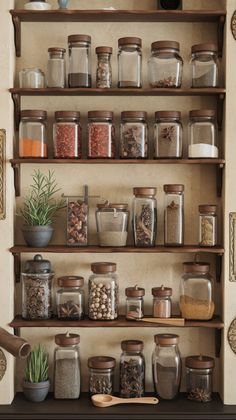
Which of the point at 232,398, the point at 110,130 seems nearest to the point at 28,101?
the point at 110,130

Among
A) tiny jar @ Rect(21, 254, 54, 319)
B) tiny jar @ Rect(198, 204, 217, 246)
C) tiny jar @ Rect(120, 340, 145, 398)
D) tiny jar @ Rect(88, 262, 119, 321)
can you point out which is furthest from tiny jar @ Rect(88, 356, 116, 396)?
tiny jar @ Rect(198, 204, 217, 246)

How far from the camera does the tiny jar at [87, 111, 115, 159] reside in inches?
123

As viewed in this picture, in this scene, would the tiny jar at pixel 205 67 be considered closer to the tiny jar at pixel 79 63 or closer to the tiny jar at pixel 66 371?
the tiny jar at pixel 79 63

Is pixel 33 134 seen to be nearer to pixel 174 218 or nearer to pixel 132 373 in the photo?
pixel 174 218

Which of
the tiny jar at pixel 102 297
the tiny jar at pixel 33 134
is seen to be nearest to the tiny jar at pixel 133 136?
the tiny jar at pixel 33 134

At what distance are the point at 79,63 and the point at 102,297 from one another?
990 millimetres

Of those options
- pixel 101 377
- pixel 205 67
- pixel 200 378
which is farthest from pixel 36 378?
pixel 205 67

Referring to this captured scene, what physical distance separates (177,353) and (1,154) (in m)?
1.11

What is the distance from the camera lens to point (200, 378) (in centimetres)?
312

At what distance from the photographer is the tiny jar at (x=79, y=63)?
10.3ft

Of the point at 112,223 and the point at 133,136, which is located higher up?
the point at 133,136

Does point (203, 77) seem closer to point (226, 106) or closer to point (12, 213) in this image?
point (226, 106)

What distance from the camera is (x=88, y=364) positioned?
3.15 meters

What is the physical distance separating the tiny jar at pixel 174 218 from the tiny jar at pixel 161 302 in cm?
20
